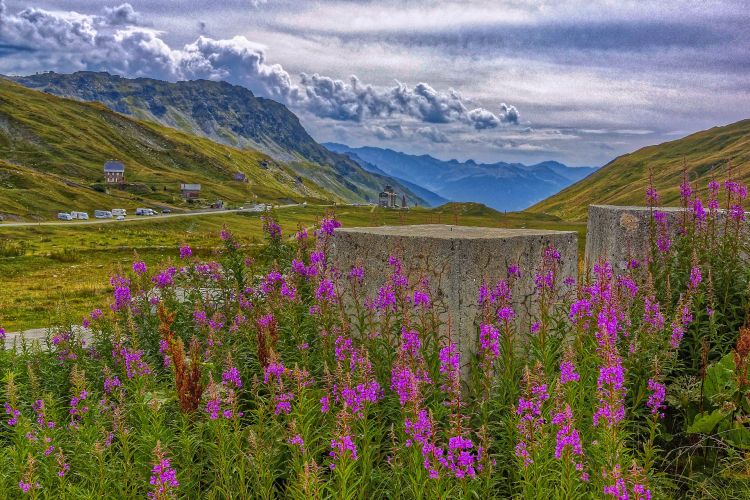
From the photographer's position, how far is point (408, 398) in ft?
14.5

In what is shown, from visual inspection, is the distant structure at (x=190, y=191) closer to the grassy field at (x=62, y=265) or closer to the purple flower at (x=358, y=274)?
the grassy field at (x=62, y=265)

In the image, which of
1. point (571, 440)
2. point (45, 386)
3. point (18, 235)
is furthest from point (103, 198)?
point (571, 440)

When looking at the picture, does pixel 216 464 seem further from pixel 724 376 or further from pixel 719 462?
pixel 724 376

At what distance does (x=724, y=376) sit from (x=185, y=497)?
21.1ft

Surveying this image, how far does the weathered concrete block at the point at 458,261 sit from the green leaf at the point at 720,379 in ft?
9.06

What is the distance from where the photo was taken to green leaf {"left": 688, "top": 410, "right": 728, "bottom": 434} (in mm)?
6352

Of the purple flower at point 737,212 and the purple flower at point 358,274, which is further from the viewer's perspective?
the purple flower at point 737,212

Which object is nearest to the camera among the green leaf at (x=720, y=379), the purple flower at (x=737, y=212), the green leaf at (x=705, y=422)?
the green leaf at (x=705, y=422)

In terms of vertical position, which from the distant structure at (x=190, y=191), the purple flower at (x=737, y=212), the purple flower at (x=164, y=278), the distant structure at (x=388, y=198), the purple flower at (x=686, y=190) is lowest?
the distant structure at (x=388, y=198)

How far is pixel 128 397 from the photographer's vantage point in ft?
24.6

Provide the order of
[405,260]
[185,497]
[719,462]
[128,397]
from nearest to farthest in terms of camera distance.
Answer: [185,497] < [719,462] < [128,397] < [405,260]

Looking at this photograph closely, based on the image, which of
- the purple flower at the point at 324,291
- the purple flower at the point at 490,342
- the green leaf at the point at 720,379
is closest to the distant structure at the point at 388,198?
the purple flower at the point at 324,291

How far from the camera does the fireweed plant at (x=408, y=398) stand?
4250 mm

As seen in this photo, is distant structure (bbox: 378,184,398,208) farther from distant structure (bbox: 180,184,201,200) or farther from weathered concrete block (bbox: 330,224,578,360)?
weathered concrete block (bbox: 330,224,578,360)
